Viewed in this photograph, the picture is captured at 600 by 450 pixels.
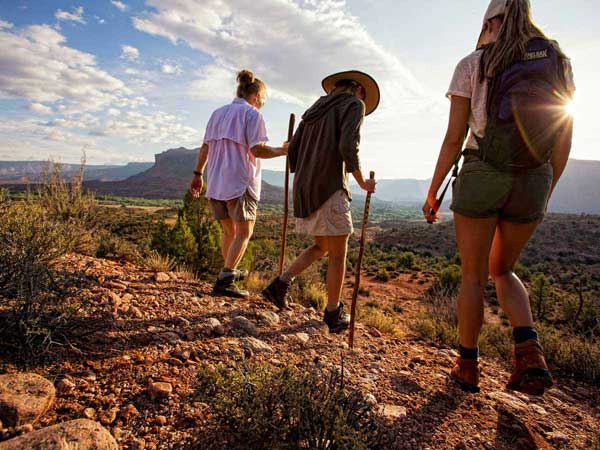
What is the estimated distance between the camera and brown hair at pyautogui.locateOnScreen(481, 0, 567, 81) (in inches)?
71.5

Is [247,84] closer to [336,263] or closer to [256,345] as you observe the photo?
[336,263]

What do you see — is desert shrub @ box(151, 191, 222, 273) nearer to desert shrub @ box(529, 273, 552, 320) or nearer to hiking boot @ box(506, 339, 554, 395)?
hiking boot @ box(506, 339, 554, 395)

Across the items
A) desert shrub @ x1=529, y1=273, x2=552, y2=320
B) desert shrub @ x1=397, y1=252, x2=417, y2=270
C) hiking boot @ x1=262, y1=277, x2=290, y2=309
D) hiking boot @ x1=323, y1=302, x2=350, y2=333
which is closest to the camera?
hiking boot @ x1=323, y1=302, x2=350, y2=333

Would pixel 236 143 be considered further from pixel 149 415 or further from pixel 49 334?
pixel 149 415

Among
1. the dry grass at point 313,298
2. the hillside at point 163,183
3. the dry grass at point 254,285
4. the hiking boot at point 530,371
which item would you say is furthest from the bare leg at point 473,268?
the hillside at point 163,183

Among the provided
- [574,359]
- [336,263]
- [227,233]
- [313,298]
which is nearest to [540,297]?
[574,359]

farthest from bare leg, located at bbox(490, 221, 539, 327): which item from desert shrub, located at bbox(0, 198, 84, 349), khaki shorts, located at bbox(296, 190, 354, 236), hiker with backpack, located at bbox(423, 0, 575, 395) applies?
desert shrub, located at bbox(0, 198, 84, 349)

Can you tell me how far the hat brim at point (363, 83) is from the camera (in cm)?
297

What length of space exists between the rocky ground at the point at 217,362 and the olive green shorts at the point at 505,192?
1194mm

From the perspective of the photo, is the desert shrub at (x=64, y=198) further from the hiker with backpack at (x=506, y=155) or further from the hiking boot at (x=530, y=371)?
the hiking boot at (x=530, y=371)

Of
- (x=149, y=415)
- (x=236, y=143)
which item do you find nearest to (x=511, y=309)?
(x=149, y=415)

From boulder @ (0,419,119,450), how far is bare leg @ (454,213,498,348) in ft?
6.25

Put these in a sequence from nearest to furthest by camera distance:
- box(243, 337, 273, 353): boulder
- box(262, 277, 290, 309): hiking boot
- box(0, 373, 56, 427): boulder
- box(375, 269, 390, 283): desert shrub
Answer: box(0, 373, 56, 427): boulder
box(243, 337, 273, 353): boulder
box(262, 277, 290, 309): hiking boot
box(375, 269, 390, 283): desert shrub

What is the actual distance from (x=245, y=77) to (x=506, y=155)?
2707 mm
